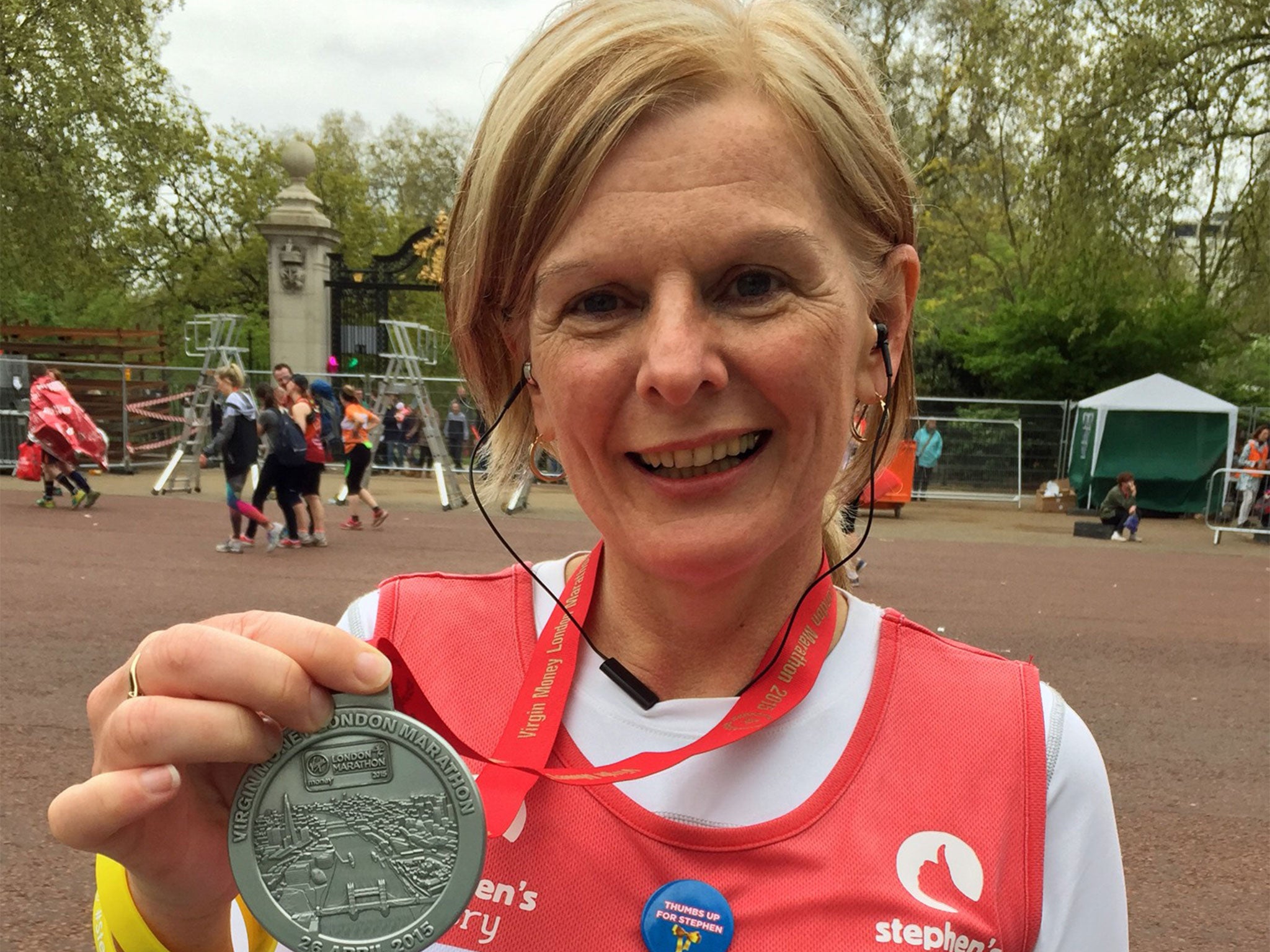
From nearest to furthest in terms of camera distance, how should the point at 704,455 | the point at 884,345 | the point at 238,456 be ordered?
the point at 704,455 < the point at 884,345 < the point at 238,456

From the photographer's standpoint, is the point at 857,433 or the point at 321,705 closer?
the point at 321,705

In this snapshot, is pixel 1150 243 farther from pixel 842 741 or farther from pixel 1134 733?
pixel 842 741

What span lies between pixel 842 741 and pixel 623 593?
360 millimetres

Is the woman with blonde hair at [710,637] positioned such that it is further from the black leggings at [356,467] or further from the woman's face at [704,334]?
the black leggings at [356,467]

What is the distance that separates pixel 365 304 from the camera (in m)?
21.8

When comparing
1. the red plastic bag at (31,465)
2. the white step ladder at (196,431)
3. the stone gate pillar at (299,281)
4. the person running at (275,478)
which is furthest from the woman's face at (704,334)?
the stone gate pillar at (299,281)

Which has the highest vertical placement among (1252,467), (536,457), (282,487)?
(536,457)

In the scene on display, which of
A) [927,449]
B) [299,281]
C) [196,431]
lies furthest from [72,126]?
[927,449]

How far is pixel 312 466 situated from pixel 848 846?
10.3 m

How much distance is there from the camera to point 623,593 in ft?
5.15

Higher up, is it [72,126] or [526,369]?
[72,126]

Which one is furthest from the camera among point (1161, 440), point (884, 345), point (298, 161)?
point (298, 161)

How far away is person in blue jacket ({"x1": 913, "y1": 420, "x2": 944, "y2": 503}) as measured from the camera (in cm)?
1931

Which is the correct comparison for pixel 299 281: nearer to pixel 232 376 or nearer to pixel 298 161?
Result: pixel 298 161
